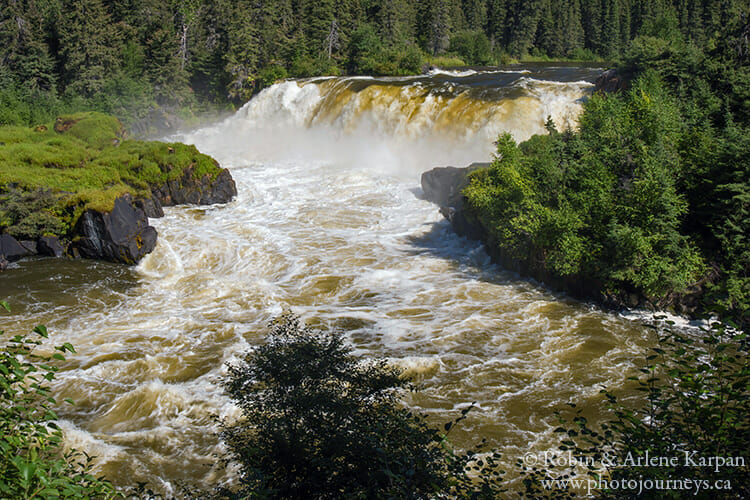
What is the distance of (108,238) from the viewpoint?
17.9 metres

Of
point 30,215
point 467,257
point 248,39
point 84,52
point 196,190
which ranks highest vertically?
point 248,39

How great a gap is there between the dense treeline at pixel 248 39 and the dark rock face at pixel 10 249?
1852 cm

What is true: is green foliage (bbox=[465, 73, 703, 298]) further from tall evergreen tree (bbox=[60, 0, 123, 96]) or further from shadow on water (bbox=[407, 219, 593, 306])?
tall evergreen tree (bbox=[60, 0, 123, 96])

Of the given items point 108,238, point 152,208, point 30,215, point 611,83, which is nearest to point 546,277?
point 108,238

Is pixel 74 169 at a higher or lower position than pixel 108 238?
higher

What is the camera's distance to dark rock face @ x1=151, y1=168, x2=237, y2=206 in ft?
77.9

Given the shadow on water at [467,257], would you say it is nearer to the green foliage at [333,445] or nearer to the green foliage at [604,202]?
the green foliage at [604,202]

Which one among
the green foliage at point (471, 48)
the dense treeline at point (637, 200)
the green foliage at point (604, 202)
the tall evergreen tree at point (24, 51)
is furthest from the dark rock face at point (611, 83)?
the green foliage at point (471, 48)

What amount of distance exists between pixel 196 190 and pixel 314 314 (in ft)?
40.6

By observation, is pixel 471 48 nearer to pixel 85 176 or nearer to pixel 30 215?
pixel 85 176

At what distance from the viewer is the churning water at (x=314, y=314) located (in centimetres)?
1034

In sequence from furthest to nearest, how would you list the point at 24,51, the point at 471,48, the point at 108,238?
the point at 471,48
the point at 24,51
the point at 108,238

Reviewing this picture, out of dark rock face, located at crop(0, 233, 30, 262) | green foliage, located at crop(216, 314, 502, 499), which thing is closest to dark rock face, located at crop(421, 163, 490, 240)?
green foliage, located at crop(216, 314, 502, 499)

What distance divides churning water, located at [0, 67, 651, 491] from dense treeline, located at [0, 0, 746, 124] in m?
19.8
